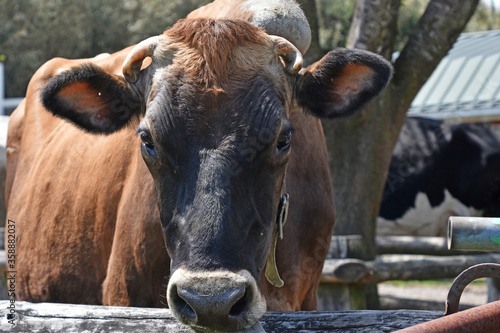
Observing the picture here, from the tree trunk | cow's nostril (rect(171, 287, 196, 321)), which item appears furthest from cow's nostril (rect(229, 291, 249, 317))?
the tree trunk

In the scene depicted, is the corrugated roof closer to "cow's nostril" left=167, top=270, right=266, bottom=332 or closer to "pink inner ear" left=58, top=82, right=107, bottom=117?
"pink inner ear" left=58, top=82, right=107, bottom=117

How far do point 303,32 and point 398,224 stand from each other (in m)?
7.40

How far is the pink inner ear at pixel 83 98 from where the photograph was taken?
3037 mm

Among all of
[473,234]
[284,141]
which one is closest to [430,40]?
[284,141]

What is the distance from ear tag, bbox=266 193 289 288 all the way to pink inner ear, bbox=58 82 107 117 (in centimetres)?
93

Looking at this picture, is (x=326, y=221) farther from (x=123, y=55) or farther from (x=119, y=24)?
(x=119, y=24)

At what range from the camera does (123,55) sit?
437 centimetres

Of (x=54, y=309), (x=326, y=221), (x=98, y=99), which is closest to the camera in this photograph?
(x=54, y=309)

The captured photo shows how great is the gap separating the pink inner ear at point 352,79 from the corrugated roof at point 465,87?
11491mm

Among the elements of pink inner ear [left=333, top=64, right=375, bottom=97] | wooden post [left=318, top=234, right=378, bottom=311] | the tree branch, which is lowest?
wooden post [left=318, top=234, right=378, bottom=311]

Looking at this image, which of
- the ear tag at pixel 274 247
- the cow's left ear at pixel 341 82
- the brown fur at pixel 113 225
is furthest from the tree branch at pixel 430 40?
the ear tag at pixel 274 247

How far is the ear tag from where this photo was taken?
285cm

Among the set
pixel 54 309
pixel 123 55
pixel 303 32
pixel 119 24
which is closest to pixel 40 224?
pixel 123 55

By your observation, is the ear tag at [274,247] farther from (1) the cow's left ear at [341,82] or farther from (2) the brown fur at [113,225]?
(1) the cow's left ear at [341,82]
